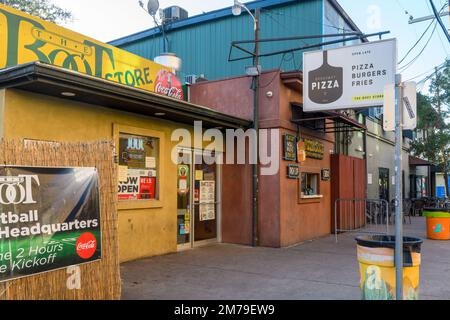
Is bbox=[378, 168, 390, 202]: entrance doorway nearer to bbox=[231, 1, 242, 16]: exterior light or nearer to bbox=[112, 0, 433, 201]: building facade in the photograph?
bbox=[112, 0, 433, 201]: building facade

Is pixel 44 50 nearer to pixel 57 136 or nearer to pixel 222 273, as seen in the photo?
pixel 57 136

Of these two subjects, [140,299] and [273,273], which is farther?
[273,273]

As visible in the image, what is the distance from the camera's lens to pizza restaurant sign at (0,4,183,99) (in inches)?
295

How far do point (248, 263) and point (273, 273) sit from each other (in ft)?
3.05

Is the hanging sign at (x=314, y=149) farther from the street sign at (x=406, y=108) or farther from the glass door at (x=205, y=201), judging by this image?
the street sign at (x=406, y=108)

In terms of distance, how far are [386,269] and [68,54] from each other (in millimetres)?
7118

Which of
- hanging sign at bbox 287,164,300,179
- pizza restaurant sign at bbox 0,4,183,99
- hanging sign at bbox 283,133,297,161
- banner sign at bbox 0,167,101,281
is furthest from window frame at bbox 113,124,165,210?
hanging sign at bbox 287,164,300,179

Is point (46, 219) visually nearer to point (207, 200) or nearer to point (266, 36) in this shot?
point (207, 200)

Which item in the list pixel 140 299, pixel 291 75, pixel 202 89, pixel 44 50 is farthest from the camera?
pixel 202 89

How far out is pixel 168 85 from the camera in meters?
11.3

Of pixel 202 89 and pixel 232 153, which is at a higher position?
pixel 202 89
